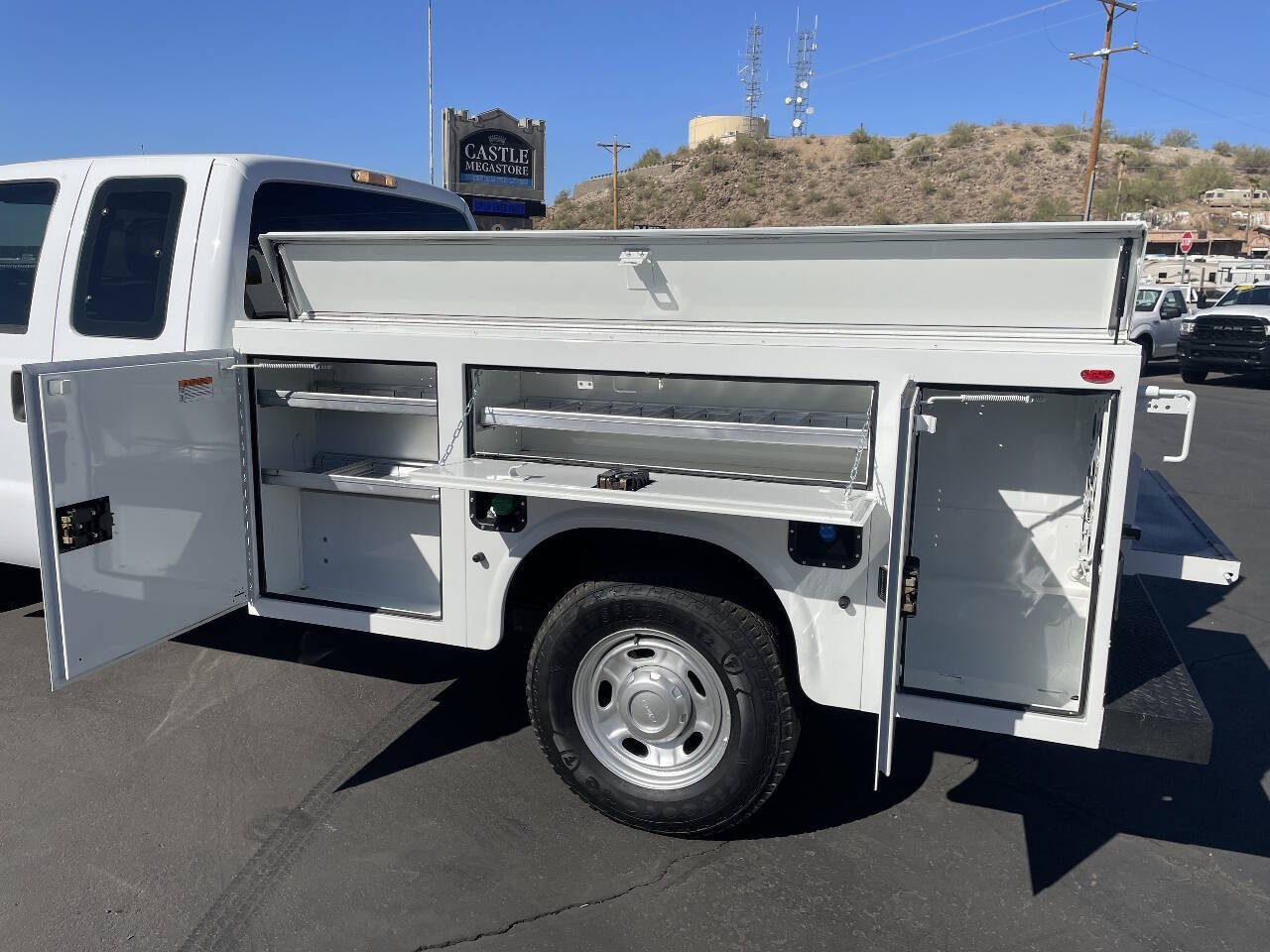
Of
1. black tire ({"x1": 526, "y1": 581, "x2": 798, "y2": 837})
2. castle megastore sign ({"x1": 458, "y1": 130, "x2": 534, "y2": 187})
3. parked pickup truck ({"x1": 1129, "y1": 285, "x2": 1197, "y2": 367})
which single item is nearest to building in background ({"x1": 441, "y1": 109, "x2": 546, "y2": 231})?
castle megastore sign ({"x1": 458, "y1": 130, "x2": 534, "y2": 187})

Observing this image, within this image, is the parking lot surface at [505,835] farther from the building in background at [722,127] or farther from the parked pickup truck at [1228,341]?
the building in background at [722,127]

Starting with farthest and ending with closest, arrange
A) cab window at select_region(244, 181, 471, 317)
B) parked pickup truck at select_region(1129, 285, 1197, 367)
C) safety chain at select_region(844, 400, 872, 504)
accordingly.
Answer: parked pickup truck at select_region(1129, 285, 1197, 367) → cab window at select_region(244, 181, 471, 317) → safety chain at select_region(844, 400, 872, 504)

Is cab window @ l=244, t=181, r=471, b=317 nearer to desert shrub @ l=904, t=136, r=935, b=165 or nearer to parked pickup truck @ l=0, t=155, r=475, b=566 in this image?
parked pickup truck @ l=0, t=155, r=475, b=566

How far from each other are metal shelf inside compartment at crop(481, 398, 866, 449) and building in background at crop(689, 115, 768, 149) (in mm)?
72120

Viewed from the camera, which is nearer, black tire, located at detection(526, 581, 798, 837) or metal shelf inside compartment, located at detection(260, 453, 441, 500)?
black tire, located at detection(526, 581, 798, 837)

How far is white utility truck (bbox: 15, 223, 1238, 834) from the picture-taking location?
9.69 feet

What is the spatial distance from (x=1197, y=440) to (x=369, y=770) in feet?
36.4

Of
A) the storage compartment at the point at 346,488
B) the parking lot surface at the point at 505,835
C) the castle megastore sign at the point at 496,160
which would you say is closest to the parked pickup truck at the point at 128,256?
the storage compartment at the point at 346,488

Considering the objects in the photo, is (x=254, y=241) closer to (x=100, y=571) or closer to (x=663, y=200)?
(x=100, y=571)

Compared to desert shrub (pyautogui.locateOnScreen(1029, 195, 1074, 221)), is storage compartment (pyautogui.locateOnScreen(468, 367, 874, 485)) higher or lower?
lower

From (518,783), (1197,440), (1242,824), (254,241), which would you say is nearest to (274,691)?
(518,783)

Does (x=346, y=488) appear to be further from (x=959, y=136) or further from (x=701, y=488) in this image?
(x=959, y=136)

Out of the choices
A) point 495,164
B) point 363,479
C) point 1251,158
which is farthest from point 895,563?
point 1251,158

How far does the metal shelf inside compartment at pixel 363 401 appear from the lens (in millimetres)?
3670
